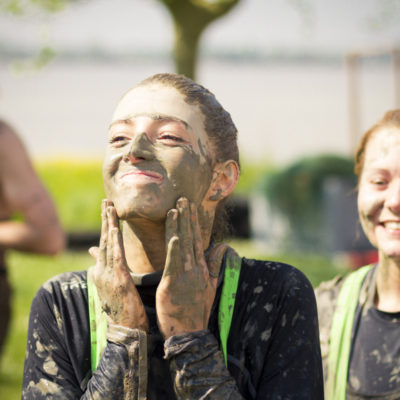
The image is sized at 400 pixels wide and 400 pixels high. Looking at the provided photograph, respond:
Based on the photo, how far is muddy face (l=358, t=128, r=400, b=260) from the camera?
2.78 m

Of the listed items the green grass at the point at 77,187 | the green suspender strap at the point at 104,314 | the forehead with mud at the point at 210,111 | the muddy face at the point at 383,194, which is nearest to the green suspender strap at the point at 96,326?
the green suspender strap at the point at 104,314

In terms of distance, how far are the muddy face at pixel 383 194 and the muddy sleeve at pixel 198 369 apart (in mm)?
1169

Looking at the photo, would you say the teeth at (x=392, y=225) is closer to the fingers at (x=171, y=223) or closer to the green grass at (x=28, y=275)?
the fingers at (x=171, y=223)

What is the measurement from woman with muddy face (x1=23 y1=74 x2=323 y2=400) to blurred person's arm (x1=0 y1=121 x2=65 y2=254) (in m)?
2.17

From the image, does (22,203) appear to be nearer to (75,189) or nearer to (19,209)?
(19,209)

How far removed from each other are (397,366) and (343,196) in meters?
7.83

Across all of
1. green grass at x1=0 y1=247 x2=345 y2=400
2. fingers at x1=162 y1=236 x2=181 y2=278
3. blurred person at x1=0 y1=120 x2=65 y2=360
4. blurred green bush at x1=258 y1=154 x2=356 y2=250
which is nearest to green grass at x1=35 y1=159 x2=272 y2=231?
green grass at x1=0 y1=247 x2=345 y2=400

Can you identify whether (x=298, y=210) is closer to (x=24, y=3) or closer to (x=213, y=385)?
(x=24, y=3)

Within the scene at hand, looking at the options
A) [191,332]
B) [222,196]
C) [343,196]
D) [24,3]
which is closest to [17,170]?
[222,196]

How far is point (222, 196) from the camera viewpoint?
2260 mm

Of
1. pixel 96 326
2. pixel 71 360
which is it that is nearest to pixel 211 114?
pixel 96 326

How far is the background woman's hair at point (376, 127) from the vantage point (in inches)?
115

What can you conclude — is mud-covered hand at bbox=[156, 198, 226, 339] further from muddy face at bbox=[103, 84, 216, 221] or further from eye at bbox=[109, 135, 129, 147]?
eye at bbox=[109, 135, 129, 147]

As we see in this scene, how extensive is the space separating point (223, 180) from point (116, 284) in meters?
0.53
